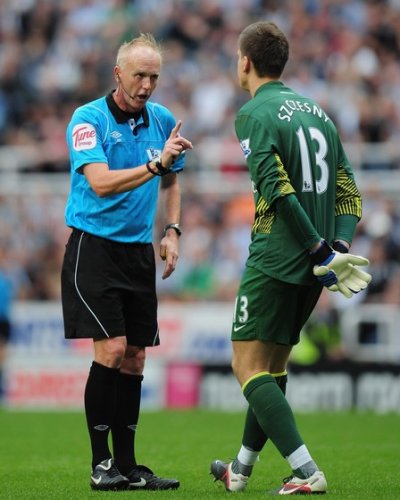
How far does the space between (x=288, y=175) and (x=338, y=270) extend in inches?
22.1

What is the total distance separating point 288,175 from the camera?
635 cm

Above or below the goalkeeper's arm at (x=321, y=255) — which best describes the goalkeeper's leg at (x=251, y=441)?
below

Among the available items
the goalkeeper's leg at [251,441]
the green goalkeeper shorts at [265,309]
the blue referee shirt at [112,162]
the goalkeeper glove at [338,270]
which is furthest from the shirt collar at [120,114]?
the goalkeeper's leg at [251,441]

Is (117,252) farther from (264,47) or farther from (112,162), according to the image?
(264,47)

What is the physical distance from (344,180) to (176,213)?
1206 mm

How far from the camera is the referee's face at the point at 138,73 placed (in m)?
6.83

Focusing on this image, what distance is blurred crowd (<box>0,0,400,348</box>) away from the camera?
1695 centimetres

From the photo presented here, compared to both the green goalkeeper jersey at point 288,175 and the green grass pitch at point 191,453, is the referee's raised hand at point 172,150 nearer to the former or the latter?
the green goalkeeper jersey at point 288,175

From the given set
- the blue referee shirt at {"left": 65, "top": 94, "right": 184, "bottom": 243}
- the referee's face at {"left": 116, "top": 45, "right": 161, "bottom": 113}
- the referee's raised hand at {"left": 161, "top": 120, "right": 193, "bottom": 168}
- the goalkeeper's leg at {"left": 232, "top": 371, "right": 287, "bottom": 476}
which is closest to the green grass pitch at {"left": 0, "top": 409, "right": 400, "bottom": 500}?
the goalkeeper's leg at {"left": 232, "top": 371, "right": 287, "bottom": 476}

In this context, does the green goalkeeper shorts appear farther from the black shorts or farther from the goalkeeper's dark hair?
the goalkeeper's dark hair

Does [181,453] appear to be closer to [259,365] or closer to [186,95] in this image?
[259,365]

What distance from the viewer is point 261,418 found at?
20.5 feet

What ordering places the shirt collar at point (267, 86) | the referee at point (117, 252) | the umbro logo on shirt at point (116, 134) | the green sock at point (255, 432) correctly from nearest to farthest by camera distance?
the shirt collar at point (267, 86)
the green sock at point (255, 432)
the referee at point (117, 252)
the umbro logo on shirt at point (116, 134)

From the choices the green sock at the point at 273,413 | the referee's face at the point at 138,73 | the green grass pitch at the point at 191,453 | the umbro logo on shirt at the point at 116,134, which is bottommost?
the green grass pitch at the point at 191,453
